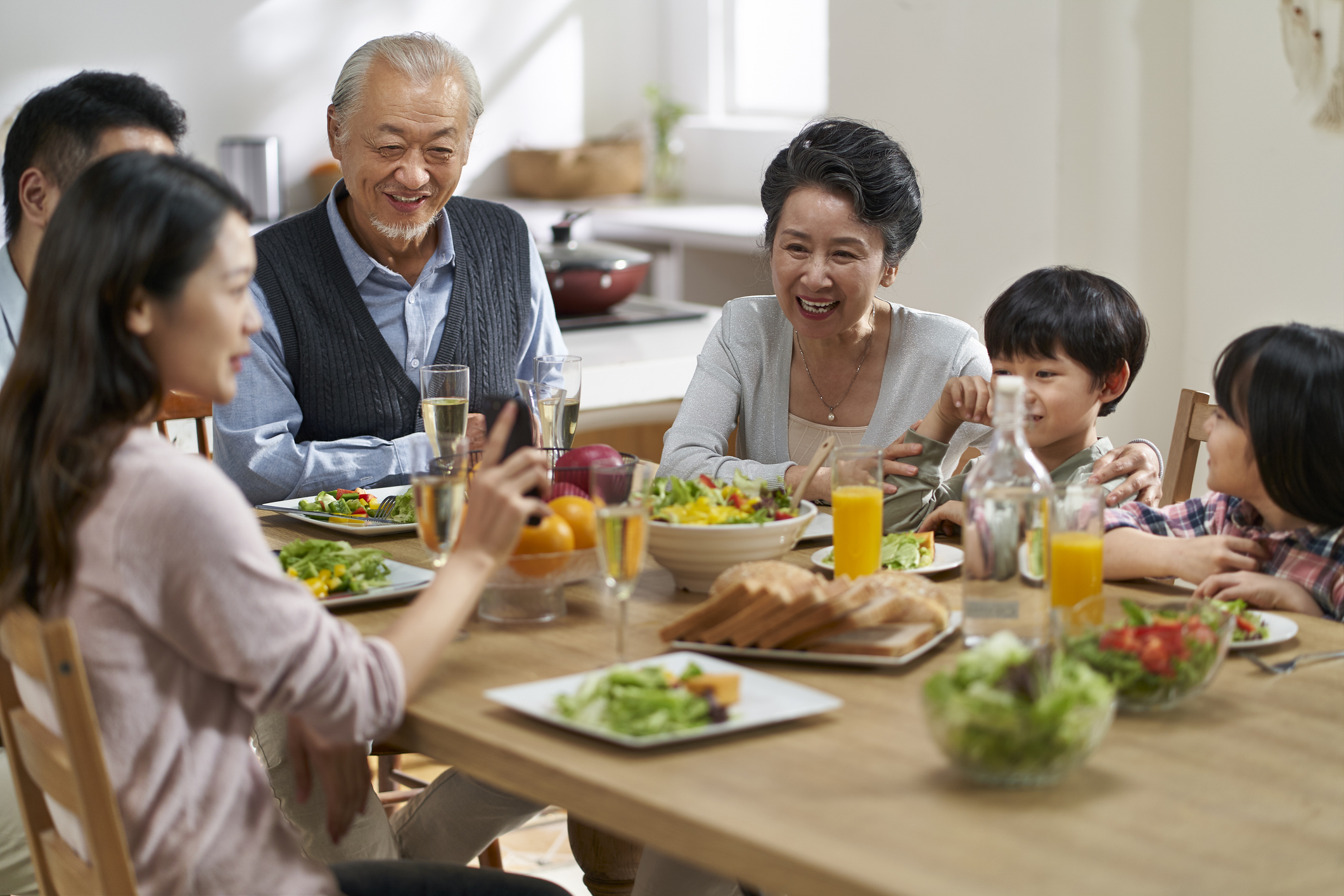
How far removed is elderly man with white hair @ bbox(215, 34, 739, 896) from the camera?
2.25 meters

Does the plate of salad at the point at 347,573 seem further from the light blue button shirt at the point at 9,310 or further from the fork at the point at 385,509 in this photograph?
the light blue button shirt at the point at 9,310

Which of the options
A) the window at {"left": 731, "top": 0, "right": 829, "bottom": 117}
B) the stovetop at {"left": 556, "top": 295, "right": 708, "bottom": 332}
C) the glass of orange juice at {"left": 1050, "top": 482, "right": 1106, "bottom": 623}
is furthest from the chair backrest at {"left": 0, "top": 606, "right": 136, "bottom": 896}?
the window at {"left": 731, "top": 0, "right": 829, "bottom": 117}

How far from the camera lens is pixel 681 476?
215 centimetres

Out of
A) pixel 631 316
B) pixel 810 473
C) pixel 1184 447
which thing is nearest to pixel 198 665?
pixel 810 473

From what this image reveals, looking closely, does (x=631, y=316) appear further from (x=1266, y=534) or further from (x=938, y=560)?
(x=1266, y=534)

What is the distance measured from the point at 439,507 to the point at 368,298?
1.18 meters

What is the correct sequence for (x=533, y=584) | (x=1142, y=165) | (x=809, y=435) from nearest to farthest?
1. (x=533, y=584)
2. (x=809, y=435)
3. (x=1142, y=165)

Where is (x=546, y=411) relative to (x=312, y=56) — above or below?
below

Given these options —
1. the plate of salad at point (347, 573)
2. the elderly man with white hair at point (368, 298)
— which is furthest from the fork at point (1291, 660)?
the elderly man with white hair at point (368, 298)

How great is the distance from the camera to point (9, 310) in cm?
216

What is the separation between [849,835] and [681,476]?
Answer: 1.21 m

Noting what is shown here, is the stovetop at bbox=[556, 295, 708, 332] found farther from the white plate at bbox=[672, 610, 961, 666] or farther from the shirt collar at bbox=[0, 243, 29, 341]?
the white plate at bbox=[672, 610, 961, 666]

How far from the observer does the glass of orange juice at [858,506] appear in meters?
1.53

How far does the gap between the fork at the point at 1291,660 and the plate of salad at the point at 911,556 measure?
381 millimetres
